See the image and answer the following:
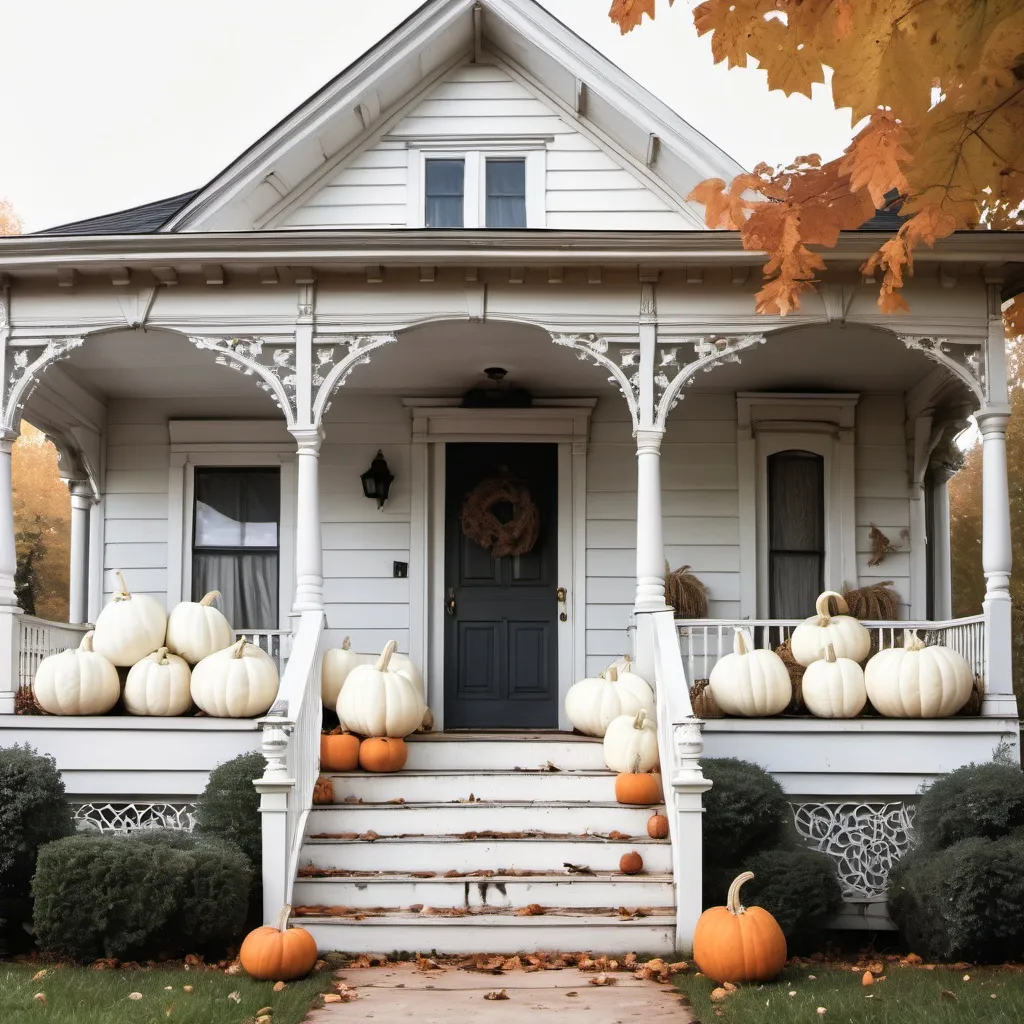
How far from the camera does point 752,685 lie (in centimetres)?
847

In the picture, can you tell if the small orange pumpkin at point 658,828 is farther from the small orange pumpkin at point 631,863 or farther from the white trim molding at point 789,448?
the white trim molding at point 789,448

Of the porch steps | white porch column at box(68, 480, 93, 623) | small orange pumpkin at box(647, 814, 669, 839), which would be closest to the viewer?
the porch steps

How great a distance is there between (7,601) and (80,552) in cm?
279

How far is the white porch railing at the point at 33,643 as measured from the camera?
896 centimetres

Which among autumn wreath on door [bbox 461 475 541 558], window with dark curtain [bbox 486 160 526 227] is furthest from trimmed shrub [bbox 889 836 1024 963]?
window with dark curtain [bbox 486 160 526 227]

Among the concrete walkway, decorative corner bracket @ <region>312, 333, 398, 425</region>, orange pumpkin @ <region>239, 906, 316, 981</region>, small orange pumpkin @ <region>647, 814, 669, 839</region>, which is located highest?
decorative corner bracket @ <region>312, 333, 398, 425</region>

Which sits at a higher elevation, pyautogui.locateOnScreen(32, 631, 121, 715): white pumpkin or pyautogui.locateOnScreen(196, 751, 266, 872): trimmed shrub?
pyautogui.locateOnScreen(32, 631, 121, 715): white pumpkin

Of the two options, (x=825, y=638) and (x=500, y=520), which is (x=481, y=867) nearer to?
(x=825, y=638)

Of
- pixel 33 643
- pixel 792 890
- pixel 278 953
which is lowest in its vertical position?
pixel 278 953

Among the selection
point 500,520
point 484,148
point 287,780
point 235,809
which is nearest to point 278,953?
point 287,780

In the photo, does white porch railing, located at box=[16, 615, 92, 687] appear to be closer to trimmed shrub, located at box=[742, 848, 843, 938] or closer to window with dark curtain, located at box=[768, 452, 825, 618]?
trimmed shrub, located at box=[742, 848, 843, 938]

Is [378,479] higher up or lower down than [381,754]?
higher up

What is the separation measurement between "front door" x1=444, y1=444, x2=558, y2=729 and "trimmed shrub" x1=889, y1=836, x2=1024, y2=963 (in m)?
4.20

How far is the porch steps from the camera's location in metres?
7.14
